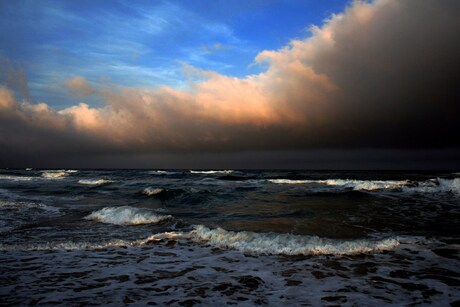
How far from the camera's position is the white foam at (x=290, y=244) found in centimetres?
798

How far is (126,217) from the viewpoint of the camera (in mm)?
13070

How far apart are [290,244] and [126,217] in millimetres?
7386

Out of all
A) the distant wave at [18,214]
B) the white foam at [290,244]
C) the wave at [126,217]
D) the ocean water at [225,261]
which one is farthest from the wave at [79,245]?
the wave at [126,217]

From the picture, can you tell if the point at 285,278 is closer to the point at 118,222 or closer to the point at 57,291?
the point at 57,291

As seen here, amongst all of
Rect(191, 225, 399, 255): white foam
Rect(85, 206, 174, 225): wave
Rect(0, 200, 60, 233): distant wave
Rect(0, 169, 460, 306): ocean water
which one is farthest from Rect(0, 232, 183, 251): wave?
Rect(85, 206, 174, 225): wave

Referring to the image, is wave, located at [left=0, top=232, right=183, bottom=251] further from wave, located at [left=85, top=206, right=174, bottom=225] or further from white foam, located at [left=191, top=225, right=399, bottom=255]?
wave, located at [left=85, top=206, right=174, bottom=225]

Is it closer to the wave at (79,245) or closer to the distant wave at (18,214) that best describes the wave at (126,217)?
the distant wave at (18,214)

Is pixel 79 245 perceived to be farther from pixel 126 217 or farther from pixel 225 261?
pixel 126 217

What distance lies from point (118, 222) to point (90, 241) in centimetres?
343

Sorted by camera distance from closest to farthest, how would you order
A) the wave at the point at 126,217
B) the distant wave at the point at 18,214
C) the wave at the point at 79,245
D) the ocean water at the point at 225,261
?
the ocean water at the point at 225,261 < the wave at the point at 79,245 < the distant wave at the point at 18,214 < the wave at the point at 126,217

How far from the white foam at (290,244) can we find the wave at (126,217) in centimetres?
361

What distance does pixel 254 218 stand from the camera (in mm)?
13438

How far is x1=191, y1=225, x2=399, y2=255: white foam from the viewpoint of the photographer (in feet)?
26.2

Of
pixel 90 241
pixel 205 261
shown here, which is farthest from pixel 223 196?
pixel 205 261
